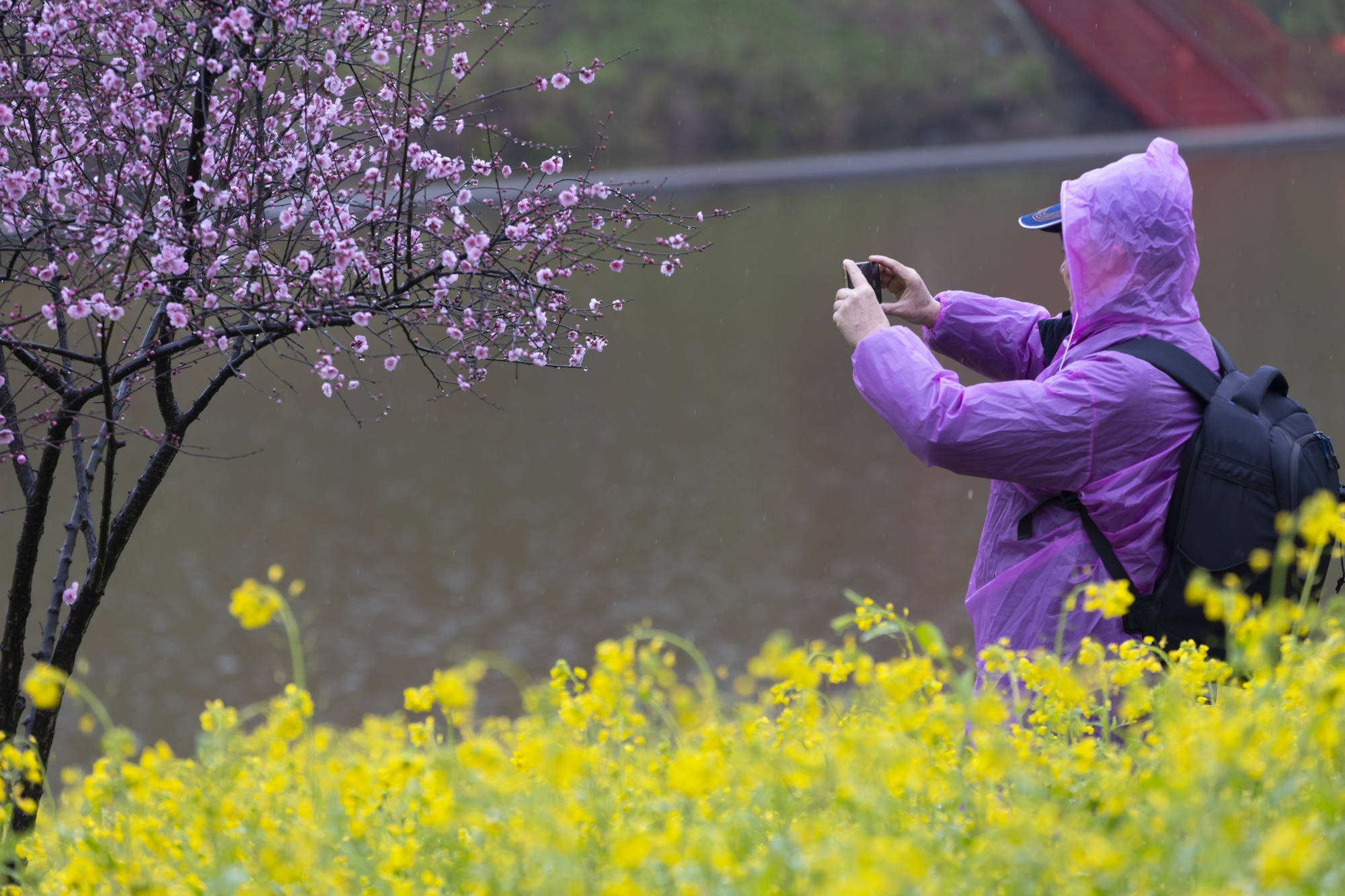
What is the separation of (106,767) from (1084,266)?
78.5 inches

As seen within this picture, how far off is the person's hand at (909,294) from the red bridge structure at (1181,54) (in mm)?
38043

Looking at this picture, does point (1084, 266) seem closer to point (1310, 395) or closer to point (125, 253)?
point (125, 253)

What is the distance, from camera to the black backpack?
227 centimetres

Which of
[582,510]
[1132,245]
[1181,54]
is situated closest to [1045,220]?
[1132,245]

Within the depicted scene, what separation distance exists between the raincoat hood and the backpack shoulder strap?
0.04 m

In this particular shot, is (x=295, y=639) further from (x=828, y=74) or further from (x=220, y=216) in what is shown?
(x=828, y=74)

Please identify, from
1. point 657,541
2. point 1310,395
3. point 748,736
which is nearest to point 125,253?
point 748,736

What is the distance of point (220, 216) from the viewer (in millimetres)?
3020

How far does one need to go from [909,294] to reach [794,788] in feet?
5.27

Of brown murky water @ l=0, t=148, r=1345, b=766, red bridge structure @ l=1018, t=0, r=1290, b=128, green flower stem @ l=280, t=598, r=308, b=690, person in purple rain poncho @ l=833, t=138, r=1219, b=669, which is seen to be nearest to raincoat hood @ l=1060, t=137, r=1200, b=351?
person in purple rain poncho @ l=833, t=138, r=1219, b=669

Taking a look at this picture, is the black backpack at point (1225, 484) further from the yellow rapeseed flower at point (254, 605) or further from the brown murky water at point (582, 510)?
the brown murky water at point (582, 510)

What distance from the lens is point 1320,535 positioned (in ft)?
5.19

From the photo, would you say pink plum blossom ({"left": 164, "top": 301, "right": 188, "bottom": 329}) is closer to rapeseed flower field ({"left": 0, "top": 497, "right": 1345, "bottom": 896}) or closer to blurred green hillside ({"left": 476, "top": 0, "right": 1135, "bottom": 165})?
rapeseed flower field ({"left": 0, "top": 497, "right": 1345, "bottom": 896})

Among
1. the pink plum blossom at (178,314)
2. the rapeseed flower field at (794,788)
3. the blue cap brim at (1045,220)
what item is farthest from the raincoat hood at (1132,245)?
the pink plum blossom at (178,314)
